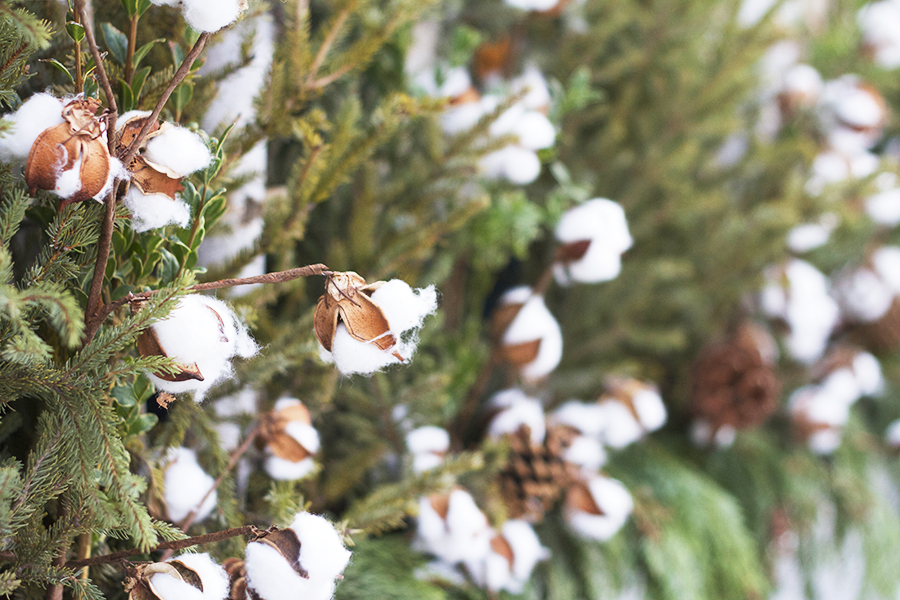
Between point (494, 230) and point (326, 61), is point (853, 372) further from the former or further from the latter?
point (326, 61)

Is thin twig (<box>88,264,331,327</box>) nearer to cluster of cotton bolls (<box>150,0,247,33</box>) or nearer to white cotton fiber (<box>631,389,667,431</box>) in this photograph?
cluster of cotton bolls (<box>150,0,247,33</box>)

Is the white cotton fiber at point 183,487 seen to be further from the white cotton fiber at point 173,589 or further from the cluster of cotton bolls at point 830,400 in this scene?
the cluster of cotton bolls at point 830,400

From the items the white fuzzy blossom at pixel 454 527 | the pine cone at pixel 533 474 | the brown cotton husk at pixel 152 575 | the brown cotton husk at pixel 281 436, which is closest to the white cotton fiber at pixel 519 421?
the pine cone at pixel 533 474

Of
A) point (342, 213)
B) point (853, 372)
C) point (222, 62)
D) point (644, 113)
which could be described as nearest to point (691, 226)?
point (644, 113)

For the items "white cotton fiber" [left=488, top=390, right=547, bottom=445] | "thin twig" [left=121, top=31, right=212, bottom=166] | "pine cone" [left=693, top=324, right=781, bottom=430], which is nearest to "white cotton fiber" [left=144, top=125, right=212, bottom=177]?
"thin twig" [left=121, top=31, right=212, bottom=166]

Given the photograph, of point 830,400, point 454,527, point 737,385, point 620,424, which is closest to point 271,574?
point 454,527

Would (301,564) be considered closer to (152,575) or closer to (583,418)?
(152,575)
